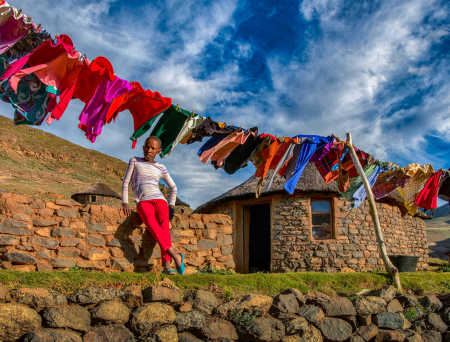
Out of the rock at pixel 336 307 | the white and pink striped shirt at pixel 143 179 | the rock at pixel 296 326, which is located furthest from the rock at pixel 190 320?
the rock at pixel 336 307

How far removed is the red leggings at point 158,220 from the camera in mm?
4723

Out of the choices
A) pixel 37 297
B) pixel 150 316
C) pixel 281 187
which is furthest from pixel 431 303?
pixel 281 187

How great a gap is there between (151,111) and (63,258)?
91.9 inches

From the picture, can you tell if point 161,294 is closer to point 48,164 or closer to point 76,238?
point 76,238

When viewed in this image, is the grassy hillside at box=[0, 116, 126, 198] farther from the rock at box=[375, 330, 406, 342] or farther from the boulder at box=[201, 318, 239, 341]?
the rock at box=[375, 330, 406, 342]

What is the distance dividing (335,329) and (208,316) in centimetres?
178

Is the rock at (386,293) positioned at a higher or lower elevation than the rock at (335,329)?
higher

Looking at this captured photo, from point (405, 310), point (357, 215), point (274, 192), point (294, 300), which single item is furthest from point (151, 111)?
point (357, 215)

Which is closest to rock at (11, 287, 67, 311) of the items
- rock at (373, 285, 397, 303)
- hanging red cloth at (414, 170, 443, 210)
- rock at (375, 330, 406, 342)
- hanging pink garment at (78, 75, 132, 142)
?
hanging pink garment at (78, 75, 132, 142)

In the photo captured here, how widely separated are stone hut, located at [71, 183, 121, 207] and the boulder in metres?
20.3

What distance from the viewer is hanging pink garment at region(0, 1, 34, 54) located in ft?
12.7

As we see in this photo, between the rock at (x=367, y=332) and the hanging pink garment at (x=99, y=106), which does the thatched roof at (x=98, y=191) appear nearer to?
the hanging pink garment at (x=99, y=106)

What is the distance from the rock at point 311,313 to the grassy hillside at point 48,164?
3237 cm

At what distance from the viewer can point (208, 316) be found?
3936 mm
